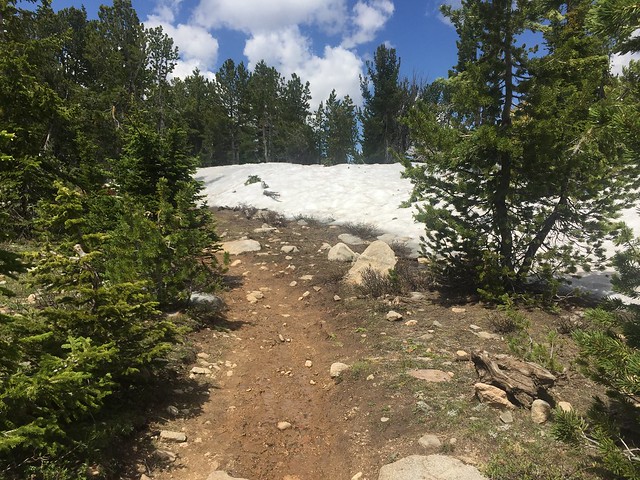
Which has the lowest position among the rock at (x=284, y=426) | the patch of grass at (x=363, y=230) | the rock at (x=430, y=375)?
the rock at (x=284, y=426)

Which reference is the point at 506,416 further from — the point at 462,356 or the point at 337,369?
the point at 337,369

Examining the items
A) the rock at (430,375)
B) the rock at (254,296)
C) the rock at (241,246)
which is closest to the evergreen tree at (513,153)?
the rock at (430,375)

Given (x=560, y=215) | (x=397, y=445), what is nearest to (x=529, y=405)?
(x=397, y=445)

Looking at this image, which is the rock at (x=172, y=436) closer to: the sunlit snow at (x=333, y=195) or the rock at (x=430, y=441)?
the rock at (x=430, y=441)

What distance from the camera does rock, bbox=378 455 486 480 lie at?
3.73 meters

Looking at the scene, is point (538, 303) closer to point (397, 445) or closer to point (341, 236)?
point (397, 445)

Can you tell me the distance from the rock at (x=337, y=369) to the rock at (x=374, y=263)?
365cm

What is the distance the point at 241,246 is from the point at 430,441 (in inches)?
437

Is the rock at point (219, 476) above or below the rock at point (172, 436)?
below

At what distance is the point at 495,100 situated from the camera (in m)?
7.97

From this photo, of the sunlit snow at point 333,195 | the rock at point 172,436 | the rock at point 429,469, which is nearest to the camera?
the rock at point 429,469

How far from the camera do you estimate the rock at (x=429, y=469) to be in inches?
147

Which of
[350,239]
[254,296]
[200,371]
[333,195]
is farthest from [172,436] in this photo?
[333,195]

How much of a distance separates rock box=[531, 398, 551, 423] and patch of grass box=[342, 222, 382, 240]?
422 inches
